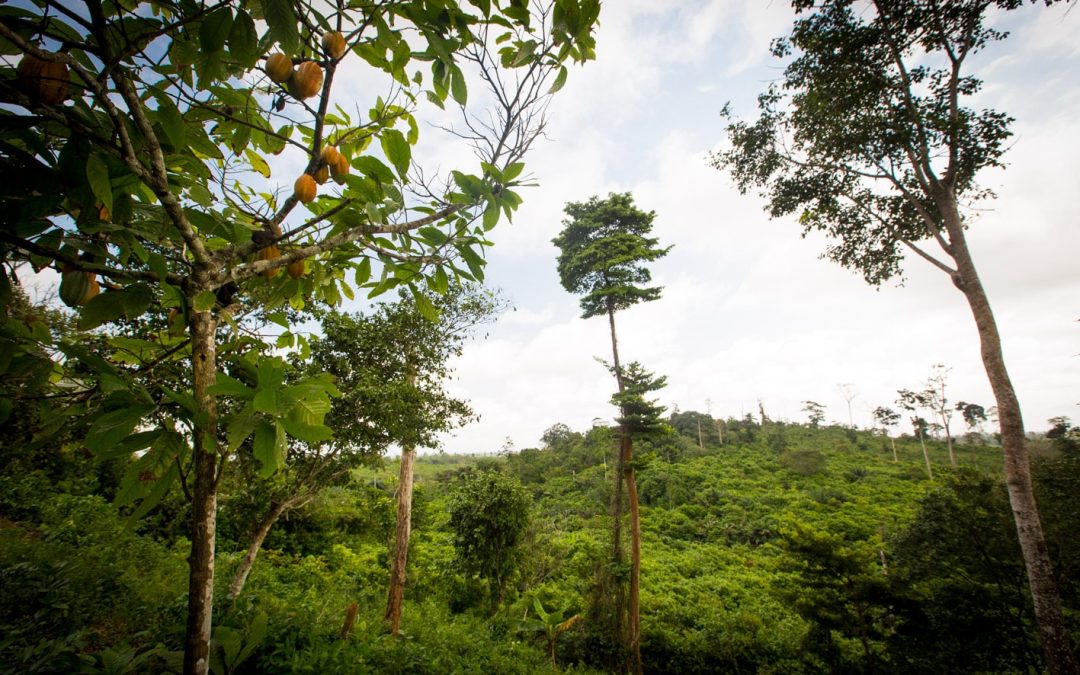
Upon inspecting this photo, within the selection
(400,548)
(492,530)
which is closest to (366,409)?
(400,548)

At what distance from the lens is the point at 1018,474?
4.93m

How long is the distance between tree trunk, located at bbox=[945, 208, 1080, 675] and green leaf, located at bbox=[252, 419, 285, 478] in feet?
24.7

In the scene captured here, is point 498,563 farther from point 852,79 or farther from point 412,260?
point 852,79

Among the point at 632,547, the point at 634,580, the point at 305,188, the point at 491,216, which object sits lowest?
the point at 634,580

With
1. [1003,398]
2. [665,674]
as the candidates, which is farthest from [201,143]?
[665,674]

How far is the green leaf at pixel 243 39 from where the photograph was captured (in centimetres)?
69

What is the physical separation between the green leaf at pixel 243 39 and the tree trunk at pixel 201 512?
0.52 m

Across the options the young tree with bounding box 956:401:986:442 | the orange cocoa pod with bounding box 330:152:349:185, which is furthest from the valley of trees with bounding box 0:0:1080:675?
the young tree with bounding box 956:401:986:442

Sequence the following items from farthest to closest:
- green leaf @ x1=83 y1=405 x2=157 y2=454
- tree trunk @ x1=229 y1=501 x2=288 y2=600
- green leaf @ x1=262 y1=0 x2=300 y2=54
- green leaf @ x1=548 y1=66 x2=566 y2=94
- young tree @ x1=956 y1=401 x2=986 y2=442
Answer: young tree @ x1=956 y1=401 x2=986 y2=442 < tree trunk @ x1=229 y1=501 x2=288 y2=600 < green leaf @ x1=548 y1=66 x2=566 y2=94 < green leaf @ x1=262 y1=0 x2=300 y2=54 < green leaf @ x1=83 y1=405 x2=157 y2=454

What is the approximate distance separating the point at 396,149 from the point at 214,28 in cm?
34

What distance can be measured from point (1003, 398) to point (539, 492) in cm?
2316

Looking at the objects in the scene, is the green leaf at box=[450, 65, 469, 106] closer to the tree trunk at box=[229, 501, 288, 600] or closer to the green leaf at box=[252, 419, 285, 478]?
Result: the green leaf at box=[252, 419, 285, 478]

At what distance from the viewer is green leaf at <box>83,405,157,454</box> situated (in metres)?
0.56

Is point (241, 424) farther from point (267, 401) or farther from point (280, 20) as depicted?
point (280, 20)
